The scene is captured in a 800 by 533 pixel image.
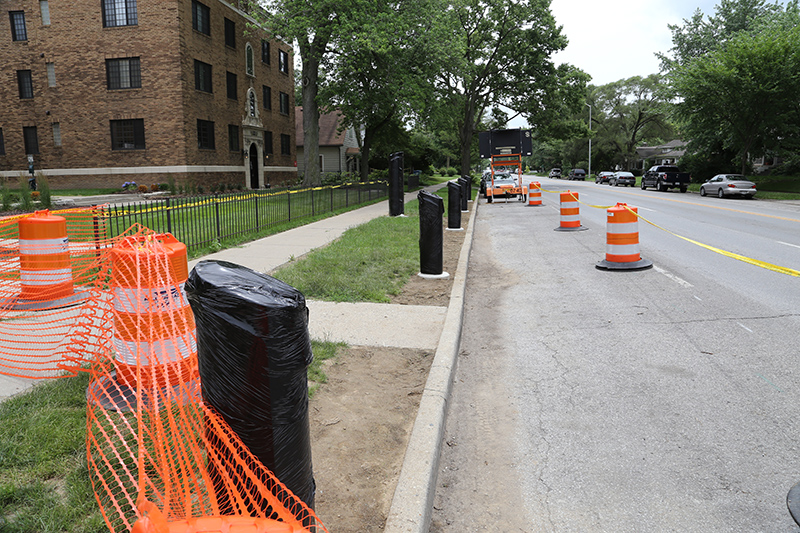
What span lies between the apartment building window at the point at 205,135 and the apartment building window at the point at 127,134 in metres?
2.67

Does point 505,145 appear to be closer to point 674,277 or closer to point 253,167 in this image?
point 253,167

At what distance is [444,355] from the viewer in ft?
17.1

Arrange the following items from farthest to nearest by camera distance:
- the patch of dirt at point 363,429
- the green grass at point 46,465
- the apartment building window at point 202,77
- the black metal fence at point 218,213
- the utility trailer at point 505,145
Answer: the utility trailer at point 505,145 < the apartment building window at point 202,77 < the black metal fence at point 218,213 < the patch of dirt at point 363,429 < the green grass at point 46,465

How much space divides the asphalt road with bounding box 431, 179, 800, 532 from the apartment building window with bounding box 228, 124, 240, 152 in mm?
26741

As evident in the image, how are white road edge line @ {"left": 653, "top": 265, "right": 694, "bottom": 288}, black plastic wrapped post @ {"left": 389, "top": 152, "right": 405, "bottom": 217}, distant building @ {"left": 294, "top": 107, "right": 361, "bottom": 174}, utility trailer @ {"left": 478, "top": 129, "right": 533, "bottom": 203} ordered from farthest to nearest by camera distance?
distant building @ {"left": 294, "top": 107, "right": 361, "bottom": 174}
utility trailer @ {"left": 478, "top": 129, "right": 533, "bottom": 203}
black plastic wrapped post @ {"left": 389, "top": 152, "right": 405, "bottom": 217}
white road edge line @ {"left": 653, "top": 265, "right": 694, "bottom": 288}

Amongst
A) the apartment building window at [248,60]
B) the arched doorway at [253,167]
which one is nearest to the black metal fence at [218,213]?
the arched doorway at [253,167]

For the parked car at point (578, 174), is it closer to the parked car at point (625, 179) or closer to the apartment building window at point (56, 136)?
the parked car at point (625, 179)

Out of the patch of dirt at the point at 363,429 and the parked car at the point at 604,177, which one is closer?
the patch of dirt at the point at 363,429

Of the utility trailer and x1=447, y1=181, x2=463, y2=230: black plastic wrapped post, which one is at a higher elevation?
the utility trailer

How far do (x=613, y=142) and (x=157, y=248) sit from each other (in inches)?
3284

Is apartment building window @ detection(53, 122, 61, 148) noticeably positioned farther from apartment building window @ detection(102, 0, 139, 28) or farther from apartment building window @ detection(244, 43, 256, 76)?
apartment building window @ detection(244, 43, 256, 76)

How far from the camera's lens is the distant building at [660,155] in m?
78.2

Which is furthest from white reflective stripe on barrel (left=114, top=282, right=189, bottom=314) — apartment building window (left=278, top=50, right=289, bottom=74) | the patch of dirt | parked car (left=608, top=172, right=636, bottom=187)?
parked car (left=608, top=172, right=636, bottom=187)

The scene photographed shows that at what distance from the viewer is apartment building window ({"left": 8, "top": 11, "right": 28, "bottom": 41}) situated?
29.0 metres
